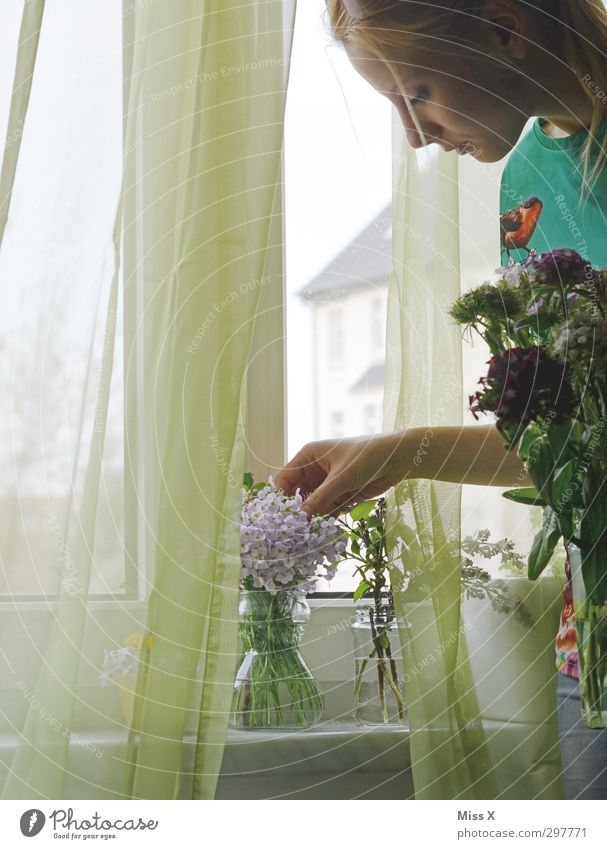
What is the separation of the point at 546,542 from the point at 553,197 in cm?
36

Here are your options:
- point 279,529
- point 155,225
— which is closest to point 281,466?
point 279,529

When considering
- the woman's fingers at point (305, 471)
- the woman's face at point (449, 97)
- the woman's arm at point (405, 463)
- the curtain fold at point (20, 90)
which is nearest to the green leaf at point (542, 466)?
the woman's arm at point (405, 463)

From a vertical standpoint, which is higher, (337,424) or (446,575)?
(337,424)

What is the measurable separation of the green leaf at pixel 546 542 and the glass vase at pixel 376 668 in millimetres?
193

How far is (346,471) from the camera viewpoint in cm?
84

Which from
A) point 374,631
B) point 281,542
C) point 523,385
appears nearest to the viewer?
point 523,385

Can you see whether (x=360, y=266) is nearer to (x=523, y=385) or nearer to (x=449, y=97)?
(x=449, y=97)

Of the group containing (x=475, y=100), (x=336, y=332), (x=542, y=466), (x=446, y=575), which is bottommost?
(x=446, y=575)

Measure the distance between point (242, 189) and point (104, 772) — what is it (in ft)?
1.66

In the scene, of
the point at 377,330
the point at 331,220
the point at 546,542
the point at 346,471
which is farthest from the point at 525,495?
the point at 331,220

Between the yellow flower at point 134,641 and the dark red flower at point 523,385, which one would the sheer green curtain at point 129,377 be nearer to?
the yellow flower at point 134,641

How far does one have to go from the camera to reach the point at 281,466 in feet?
3.25

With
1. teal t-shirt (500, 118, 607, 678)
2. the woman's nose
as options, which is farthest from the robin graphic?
the woman's nose

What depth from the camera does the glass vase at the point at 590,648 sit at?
2.39 ft
